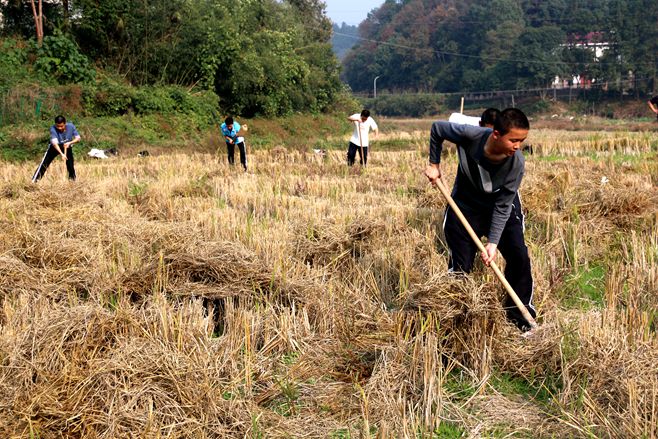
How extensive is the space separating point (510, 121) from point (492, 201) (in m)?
0.69

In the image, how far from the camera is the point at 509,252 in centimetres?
400

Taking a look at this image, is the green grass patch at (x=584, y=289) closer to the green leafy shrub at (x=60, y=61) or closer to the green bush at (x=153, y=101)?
the green bush at (x=153, y=101)

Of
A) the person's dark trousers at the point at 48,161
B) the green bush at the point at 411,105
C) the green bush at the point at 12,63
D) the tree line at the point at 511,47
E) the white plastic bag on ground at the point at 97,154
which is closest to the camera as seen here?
the person's dark trousers at the point at 48,161

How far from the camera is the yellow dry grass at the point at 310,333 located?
2.79 m

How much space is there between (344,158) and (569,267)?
9913mm

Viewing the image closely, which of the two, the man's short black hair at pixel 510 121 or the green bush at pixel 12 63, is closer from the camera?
the man's short black hair at pixel 510 121

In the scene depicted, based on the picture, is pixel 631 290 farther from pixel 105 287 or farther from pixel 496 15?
pixel 496 15

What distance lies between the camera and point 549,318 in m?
3.84

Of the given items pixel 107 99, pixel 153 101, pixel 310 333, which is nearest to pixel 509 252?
pixel 310 333

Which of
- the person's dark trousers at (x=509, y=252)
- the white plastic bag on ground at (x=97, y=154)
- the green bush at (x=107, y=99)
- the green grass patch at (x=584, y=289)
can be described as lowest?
the green grass patch at (x=584, y=289)

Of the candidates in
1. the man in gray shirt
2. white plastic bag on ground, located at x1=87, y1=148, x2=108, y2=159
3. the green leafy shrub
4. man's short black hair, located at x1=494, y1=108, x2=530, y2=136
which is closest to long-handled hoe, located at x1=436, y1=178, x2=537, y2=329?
the man in gray shirt

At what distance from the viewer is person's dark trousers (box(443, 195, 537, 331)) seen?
3.91m

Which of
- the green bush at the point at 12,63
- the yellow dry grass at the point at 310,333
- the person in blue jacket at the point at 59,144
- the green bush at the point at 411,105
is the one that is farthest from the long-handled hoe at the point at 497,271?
the green bush at the point at 411,105

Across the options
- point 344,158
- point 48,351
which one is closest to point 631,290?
point 48,351
